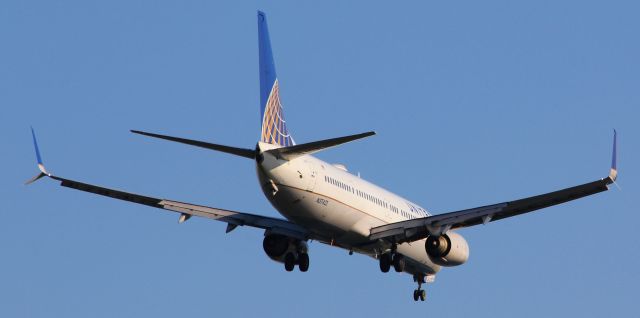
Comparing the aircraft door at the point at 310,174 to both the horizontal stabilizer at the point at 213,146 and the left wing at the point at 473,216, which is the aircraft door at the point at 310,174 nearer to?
the horizontal stabilizer at the point at 213,146

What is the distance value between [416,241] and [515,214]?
23.3 ft

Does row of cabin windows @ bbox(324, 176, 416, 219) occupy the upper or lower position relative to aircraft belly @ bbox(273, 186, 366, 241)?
upper

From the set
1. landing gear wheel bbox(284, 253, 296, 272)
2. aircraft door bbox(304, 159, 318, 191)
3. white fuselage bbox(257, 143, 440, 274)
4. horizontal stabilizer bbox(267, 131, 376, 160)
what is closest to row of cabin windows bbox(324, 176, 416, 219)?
white fuselage bbox(257, 143, 440, 274)

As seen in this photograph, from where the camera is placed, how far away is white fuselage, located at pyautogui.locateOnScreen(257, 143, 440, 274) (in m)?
52.2

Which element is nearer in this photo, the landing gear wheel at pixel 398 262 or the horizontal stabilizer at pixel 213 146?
the horizontal stabilizer at pixel 213 146

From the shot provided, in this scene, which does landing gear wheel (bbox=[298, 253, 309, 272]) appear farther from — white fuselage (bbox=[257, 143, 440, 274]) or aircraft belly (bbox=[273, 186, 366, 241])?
aircraft belly (bbox=[273, 186, 366, 241])

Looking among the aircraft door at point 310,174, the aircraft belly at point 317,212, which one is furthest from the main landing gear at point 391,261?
the aircraft door at point 310,174

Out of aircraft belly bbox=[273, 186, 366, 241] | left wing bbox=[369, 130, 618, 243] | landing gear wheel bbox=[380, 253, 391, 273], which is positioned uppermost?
left wing bbox=[369, 130, 618, 243]

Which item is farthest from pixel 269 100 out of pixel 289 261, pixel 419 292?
pixel 419 292

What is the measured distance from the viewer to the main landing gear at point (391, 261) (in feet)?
190

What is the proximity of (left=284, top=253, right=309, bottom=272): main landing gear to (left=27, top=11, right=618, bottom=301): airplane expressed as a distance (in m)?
0.05

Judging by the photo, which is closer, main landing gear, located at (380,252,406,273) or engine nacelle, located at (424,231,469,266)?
main landing gear, located at (380,252,406,273)

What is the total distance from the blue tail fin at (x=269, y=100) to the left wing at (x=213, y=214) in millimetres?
5044

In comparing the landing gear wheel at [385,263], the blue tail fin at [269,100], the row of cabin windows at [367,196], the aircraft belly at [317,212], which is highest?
the blue tail fin at [269,100]
